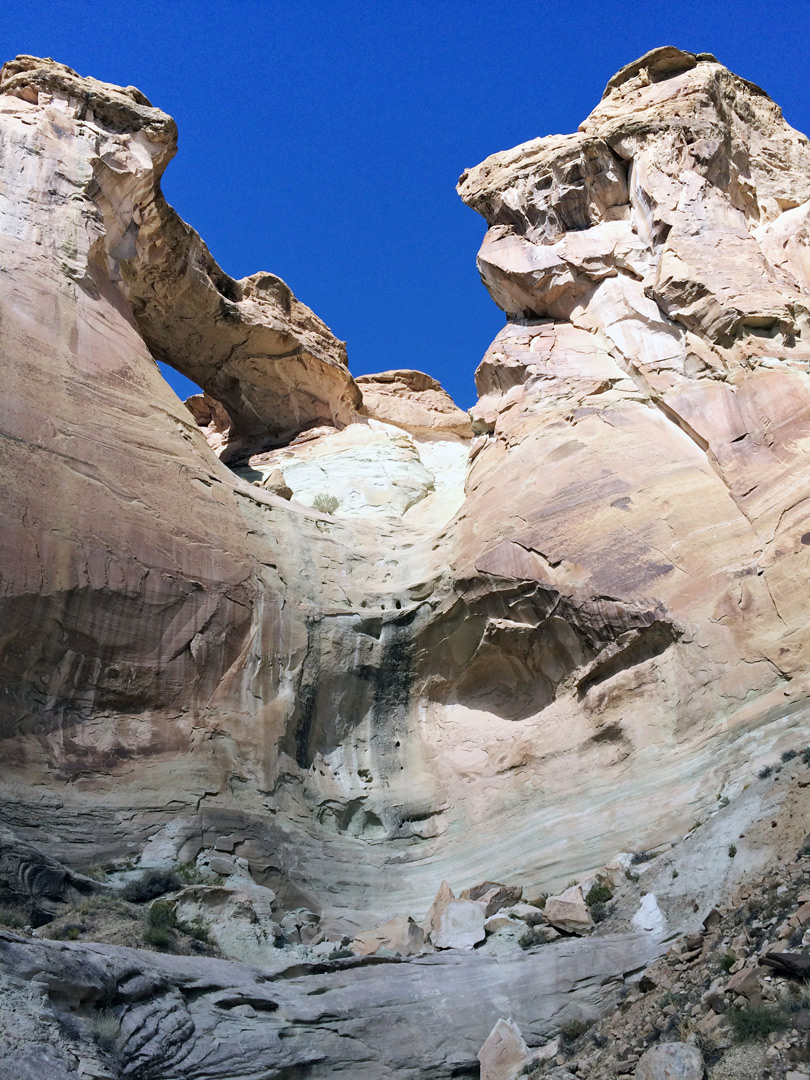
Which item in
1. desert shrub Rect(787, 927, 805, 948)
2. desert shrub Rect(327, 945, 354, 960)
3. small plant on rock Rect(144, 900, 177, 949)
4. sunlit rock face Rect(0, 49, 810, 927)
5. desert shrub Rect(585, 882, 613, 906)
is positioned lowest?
desert shrub Rect(787, 927, 805, 948)

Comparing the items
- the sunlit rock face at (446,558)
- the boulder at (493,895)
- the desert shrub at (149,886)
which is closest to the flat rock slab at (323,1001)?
the boulder at (493,895)

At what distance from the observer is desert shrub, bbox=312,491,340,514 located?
2328cm

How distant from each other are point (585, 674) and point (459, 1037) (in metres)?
7.12

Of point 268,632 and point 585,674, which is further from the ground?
point 268,632

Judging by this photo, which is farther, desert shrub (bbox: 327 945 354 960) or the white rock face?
desert shrub (bbox: 327 945 354 960)

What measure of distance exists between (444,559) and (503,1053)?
10.3 m

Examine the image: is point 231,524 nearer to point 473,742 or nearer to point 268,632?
point 268,632

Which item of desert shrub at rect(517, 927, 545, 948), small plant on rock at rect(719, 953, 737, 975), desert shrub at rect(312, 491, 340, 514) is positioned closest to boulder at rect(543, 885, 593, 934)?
desert shrub at rect(517, 927, 545, 948)

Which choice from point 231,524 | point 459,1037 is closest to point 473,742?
point 231,524

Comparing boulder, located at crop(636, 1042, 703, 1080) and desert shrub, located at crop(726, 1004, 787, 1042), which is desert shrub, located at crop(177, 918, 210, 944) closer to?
boulder, located at crop(636, 1042, 703, 1080)

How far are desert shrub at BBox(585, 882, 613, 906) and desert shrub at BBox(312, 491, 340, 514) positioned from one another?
12.6 meters

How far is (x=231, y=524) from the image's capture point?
59.1 feet

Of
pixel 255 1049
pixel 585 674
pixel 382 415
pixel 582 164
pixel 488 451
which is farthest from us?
pixel 382 415

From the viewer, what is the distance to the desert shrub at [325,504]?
76.4ft
